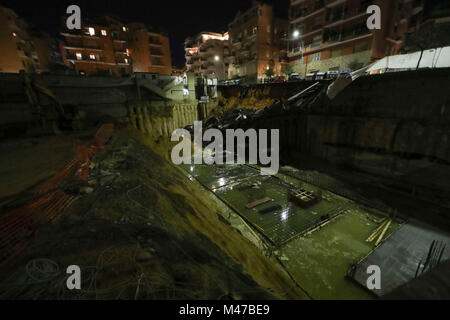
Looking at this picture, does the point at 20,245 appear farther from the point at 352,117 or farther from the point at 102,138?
the point at 352,117

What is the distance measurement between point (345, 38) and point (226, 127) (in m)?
20.2

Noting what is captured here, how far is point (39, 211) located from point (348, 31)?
3428 centimetres

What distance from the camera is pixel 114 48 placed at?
38688 mm

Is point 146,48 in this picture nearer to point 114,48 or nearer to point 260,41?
point 114,48

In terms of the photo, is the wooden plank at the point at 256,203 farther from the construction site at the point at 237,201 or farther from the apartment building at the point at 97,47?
the apartment building at the point at 97,47

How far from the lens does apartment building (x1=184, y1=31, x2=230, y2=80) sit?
47594 mm

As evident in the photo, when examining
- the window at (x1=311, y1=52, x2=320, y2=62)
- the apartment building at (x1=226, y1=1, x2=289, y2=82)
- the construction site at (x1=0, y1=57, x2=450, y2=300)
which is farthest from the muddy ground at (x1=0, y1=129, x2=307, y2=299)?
the apartment building at (x1=226, y1=1, x2=289, y2=82)

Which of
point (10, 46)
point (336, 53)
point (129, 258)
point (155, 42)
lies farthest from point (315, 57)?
point (10, 46)

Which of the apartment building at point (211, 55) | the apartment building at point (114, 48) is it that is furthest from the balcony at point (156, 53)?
the apartment building at point (211, 55)

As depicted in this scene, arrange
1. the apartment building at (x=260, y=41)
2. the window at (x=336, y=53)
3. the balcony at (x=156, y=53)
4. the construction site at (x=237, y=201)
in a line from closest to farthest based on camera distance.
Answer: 1. the construction site at (x=237, y=201)
2. the window at (x=336, y=53)
3. the apartment building at (x=260, y=41)
4. the balcony at (x=156, y=53)

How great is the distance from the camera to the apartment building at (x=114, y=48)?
34344 millimetres

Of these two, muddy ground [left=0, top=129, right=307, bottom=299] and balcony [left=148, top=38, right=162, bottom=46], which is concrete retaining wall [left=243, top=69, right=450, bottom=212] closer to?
muddy ground [left=0, top=129, right=307, bottom=299]

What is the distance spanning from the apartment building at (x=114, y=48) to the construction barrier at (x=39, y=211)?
32.0m

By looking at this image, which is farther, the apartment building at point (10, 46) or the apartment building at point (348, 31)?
the apartment building at point (10, 46)
